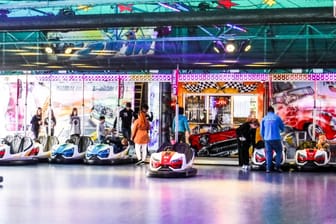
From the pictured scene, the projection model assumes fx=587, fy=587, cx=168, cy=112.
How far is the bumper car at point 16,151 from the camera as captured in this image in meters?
13.3

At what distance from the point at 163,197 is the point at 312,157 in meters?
5.22

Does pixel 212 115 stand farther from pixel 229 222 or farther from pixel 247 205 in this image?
pixel 229 222

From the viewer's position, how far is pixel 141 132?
13.2 metres

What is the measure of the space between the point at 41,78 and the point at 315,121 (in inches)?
279

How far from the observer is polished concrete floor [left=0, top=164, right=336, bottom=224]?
6.42m

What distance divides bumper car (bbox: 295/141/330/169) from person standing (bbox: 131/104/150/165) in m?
3.36

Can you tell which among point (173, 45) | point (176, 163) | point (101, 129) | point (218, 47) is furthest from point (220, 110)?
point (176, 163)

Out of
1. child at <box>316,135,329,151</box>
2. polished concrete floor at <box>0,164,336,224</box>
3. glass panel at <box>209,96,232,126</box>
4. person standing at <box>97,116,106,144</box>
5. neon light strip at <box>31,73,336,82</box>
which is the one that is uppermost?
neon light strip at <box>31,73,336,82</box>

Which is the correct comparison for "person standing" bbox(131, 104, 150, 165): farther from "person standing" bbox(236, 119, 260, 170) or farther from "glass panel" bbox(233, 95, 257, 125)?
"glass panel" bbox(233, 95, 257, 125)

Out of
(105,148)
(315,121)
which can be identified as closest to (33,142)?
(105,148)

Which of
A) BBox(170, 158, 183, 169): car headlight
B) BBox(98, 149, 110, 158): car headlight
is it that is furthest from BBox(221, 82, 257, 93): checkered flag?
BBox(170, 158, 183, 169): car headlight

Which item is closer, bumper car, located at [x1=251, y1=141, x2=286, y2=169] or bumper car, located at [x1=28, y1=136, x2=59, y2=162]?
bumper car, located at [x1=251, y1=141, x2=286, y2=169]

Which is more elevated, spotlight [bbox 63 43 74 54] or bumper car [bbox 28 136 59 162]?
spotlight [bbox 63 43 74 54]

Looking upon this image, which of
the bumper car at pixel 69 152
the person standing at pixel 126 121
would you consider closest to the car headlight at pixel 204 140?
the person standing at pixel 126 121
